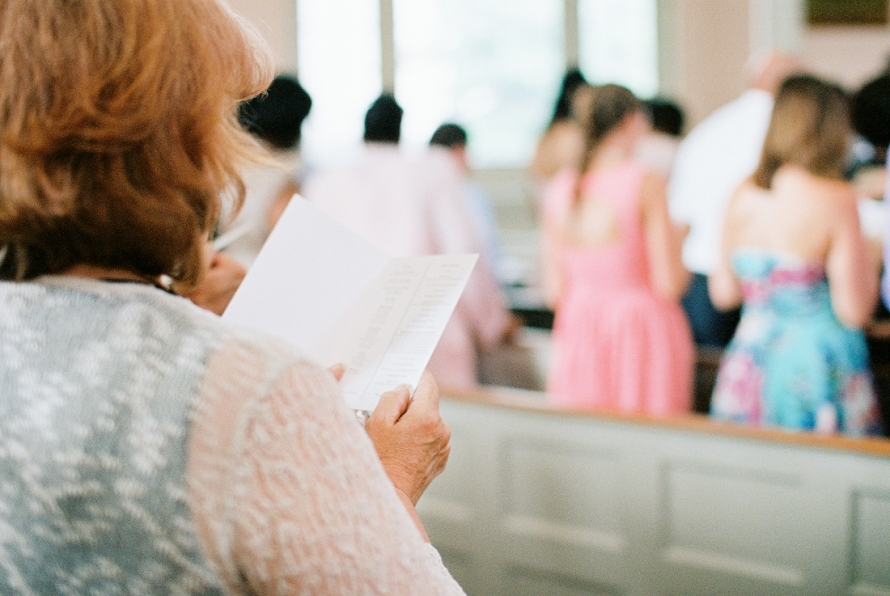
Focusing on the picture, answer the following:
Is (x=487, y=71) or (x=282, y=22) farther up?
(x=282, y=22)

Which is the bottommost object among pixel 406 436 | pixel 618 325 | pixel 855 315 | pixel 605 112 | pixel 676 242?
pixel 618 325

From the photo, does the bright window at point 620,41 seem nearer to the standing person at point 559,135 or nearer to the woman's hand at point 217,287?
the standing person at point 559,135

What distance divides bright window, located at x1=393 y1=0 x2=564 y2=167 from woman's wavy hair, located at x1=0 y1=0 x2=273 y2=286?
5769 mm

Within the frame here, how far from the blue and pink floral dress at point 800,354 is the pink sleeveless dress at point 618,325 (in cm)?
30

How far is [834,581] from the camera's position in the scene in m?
2.12

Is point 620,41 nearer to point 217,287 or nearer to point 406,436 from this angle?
point 217,287

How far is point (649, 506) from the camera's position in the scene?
94.2 inches

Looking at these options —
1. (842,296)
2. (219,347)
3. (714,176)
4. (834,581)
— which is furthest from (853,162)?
(219,347)

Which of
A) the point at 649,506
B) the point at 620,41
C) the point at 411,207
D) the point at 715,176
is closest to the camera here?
the point at 649,506

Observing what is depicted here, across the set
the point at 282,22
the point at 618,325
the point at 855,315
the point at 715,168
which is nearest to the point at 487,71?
the point at 282,22

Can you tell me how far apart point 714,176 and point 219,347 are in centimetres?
329

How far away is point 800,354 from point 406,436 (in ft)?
6.47

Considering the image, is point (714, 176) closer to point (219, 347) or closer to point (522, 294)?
point (522, 294)

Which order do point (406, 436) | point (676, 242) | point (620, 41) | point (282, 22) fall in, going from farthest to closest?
point (620, 41)
point (282, 22)
point (676, 242)
point (406, 436)
